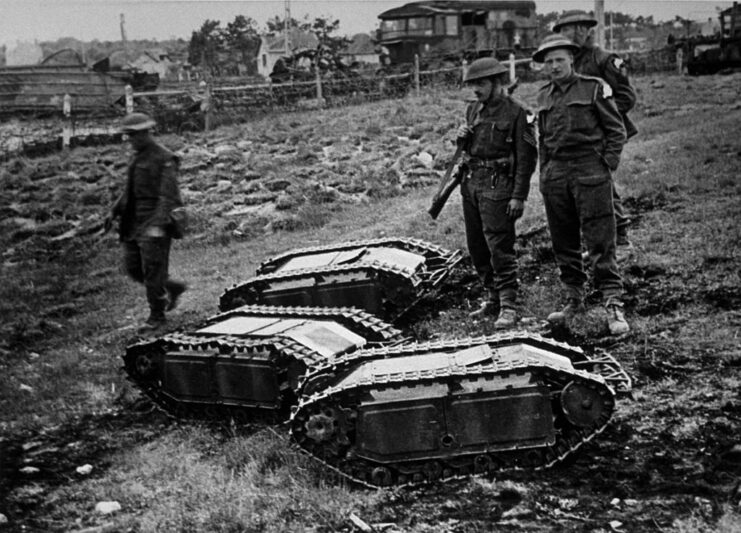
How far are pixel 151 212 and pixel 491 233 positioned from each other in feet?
11.7

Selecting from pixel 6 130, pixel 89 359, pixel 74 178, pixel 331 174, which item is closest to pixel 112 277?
pixel 89 359

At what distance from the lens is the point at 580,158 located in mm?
6906

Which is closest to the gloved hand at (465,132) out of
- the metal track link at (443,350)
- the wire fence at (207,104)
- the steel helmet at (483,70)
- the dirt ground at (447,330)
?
the steel helmet at (483,70)

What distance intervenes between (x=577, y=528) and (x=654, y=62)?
113ft

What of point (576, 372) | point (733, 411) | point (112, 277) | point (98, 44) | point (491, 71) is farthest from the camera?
point (98, 44)

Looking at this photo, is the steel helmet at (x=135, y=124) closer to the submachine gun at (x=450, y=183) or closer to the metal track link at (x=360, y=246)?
the metal track link at (x=360, y=246)

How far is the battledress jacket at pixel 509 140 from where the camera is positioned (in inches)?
285

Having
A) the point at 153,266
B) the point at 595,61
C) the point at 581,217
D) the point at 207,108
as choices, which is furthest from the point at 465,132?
the point at 207,108

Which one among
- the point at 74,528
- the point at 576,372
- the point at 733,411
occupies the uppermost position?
the point at 576,372

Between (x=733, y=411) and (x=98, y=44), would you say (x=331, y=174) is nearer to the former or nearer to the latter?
(x=733, y=411)

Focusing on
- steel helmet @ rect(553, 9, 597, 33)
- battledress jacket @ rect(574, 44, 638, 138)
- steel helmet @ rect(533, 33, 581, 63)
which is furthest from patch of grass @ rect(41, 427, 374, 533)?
steel helmet @ rect(553, 9, 597, 33)

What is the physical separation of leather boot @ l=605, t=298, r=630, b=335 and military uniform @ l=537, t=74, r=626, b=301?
0.06 m

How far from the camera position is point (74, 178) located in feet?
58.8

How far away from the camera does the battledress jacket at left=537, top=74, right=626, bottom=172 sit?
22.2 ft
